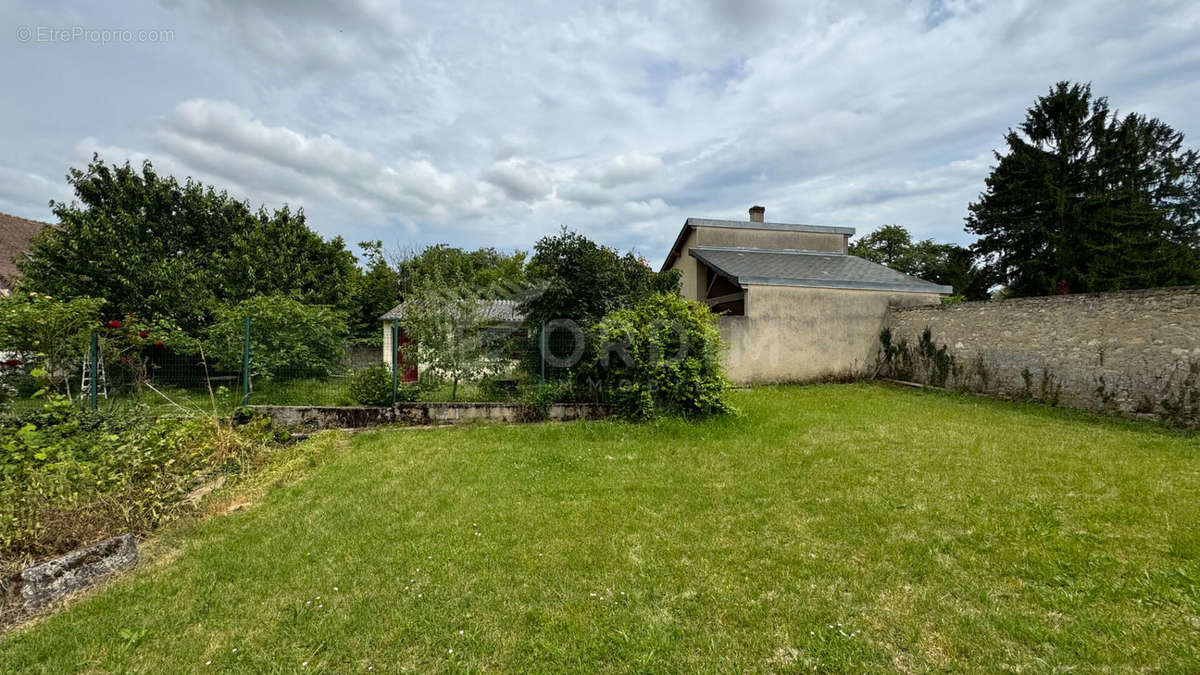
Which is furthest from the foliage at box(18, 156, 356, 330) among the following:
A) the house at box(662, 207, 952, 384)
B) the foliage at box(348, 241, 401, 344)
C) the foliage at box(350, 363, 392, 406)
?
→ the house at box(662, 207, 952, 384)

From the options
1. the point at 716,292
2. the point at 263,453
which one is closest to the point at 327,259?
the point at 263,453

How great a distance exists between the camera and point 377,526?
368 cm

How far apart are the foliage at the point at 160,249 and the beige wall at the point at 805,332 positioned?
13.6 meters

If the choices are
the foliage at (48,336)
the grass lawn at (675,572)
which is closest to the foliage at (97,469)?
the grass lawn at (675,572)

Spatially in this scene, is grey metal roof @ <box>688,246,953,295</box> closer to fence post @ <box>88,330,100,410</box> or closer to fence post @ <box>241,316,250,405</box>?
fence post @ <box>241,316,250,405</box>

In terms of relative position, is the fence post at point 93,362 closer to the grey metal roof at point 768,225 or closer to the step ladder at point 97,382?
the step ladder at point 97,382

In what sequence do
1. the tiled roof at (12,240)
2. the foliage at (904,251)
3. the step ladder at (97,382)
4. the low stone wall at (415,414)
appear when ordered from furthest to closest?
the foliage at (904,251) → the tiled roof at (12,240) → the low stone wall at (415,414) → the step ladder at (97,382)

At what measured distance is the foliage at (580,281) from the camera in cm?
860

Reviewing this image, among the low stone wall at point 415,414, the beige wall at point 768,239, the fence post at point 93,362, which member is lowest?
the low stone wall at point 415,414

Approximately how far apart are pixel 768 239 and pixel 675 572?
16.1m

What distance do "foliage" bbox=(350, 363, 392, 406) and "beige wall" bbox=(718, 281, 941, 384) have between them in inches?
322

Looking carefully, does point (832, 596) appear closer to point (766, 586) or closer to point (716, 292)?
point (766, 586)

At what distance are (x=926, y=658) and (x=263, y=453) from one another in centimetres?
681

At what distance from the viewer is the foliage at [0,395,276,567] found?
125 inches
